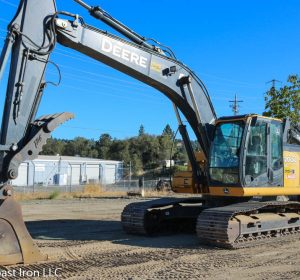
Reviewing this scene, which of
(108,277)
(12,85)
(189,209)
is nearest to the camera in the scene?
(108,277)

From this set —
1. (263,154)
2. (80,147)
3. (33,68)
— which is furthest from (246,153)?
(80,147)

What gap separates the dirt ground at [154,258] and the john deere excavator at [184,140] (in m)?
0.45

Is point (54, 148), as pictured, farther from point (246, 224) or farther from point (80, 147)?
point (246, 224)

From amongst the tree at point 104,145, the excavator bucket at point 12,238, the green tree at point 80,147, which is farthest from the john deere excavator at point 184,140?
the green tree at point 80,147

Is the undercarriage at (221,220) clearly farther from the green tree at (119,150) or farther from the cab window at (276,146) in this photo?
the green tree at (119,150)

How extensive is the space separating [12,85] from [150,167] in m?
61.5

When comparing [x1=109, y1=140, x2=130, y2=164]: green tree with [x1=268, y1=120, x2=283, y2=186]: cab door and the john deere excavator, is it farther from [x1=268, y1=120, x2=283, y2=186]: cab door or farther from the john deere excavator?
[x1=268, y1=120, x2=283, y2=186]: cab door

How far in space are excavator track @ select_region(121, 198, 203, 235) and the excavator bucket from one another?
383 cm

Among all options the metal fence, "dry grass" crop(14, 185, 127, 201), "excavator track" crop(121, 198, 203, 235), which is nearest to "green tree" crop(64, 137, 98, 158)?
the metal fence

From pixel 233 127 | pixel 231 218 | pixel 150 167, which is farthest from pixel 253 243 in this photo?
pixel 150 167

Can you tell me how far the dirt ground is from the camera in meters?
7.40

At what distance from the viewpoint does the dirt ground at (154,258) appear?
24.3 ft

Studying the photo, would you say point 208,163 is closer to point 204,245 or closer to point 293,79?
point 204,245

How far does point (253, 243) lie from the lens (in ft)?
32.6
